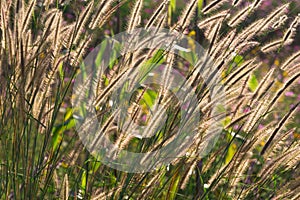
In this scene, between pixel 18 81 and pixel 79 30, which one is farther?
pixel 18 81

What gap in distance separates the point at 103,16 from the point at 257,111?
0.55 metres

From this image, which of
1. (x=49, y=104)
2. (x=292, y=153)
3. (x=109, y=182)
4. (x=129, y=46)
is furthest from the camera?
(x=109, y=182)

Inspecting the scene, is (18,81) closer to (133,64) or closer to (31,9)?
(31,9)

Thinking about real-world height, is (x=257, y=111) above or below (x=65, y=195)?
above

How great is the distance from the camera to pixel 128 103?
6.13 feet

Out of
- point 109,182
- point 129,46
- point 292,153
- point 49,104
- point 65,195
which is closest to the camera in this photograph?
point 65,195

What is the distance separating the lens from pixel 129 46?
1779 mm

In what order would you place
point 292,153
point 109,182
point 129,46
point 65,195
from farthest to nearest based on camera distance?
point 109,182
point 129,46
point 292,153
point 65,195

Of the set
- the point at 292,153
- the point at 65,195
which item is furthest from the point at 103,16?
the point at 292,153

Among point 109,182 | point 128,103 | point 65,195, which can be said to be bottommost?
point 109,182

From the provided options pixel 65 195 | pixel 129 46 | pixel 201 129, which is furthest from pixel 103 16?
pixel 65 195

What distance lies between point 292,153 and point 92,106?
0.60 meters

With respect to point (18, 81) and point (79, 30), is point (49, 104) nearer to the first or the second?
point (18, 81)

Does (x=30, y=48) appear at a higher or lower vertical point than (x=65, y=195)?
higher
